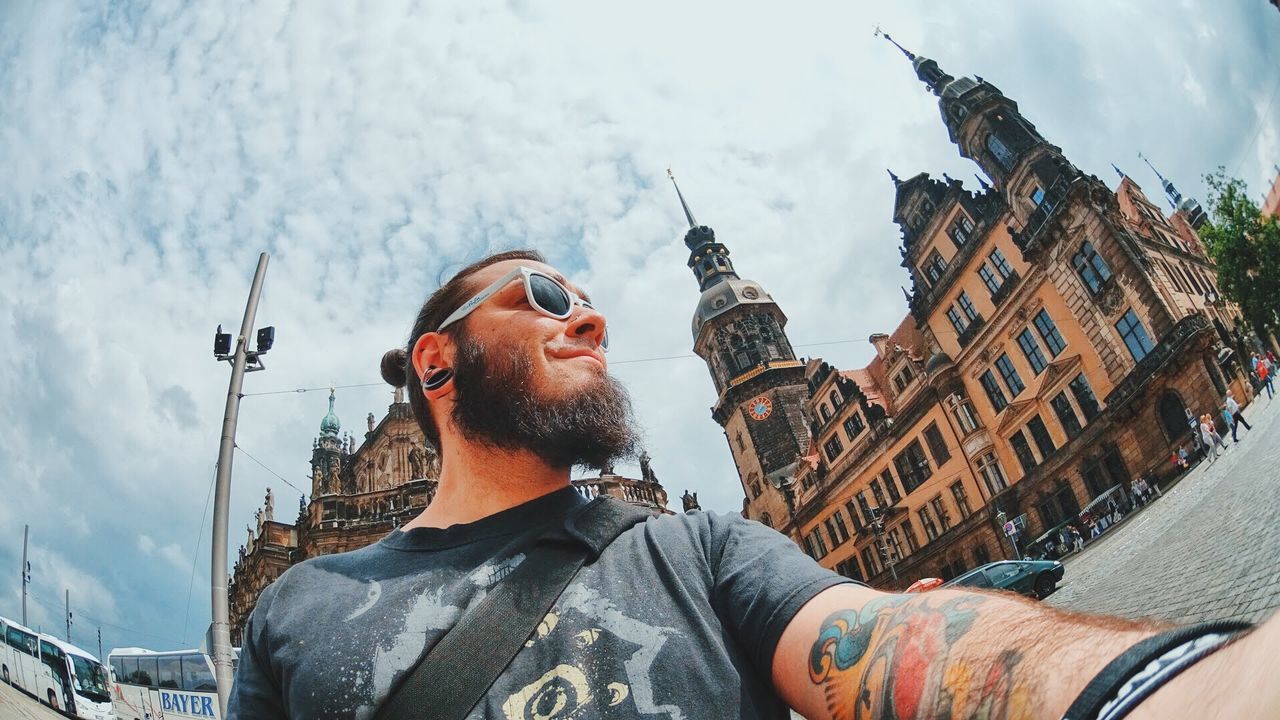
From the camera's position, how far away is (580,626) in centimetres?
136

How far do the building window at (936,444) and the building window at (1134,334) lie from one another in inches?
350

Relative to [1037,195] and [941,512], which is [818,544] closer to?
[941,512]

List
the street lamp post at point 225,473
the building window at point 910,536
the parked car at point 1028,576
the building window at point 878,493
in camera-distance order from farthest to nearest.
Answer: the building window at point 878,493
the building window at point 910,536
the parked car at point 1028,576
the street lamp post at point 225,473

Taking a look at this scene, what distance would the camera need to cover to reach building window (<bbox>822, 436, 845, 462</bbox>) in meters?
37.8

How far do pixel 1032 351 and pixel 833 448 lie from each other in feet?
46.8

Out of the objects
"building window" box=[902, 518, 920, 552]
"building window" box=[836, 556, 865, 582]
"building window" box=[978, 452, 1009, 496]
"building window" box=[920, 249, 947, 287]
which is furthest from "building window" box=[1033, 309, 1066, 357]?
"building window" box=[836, 556, 865, 582]

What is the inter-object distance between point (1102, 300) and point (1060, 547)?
30.8 feet

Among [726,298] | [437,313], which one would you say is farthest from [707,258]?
[437,313]

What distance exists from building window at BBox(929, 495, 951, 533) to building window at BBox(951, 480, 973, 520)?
2.46 ft

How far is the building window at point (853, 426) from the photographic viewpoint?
1400 inches

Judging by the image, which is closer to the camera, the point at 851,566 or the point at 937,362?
the point at 937,362

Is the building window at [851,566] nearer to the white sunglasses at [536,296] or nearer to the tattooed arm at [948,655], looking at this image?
the white sunglasses at [536,296]

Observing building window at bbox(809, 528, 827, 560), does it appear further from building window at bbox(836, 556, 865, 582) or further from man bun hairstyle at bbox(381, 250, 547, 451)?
man bun hairstyle at bbox(381, 250, 547, 451)

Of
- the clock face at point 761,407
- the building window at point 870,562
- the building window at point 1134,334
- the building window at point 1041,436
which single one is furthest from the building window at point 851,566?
the building window at point 1134,334
